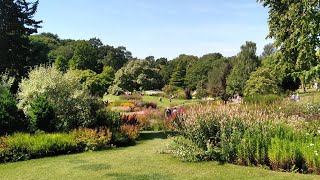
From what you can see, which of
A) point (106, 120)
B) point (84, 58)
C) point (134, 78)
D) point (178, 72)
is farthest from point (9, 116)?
point (84, 58)

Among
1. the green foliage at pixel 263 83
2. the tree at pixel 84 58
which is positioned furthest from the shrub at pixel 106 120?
the tree at pixel 84 58

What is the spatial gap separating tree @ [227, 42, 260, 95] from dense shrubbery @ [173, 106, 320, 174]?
36644 mm

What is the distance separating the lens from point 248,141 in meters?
9.55

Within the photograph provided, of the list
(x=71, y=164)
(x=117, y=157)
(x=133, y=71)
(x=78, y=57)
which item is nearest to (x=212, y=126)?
(x=117, y=157)

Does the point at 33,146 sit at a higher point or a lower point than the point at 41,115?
lower

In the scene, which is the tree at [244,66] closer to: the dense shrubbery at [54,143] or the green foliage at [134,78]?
the green foliage at [134,78]

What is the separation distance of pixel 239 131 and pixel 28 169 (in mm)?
6112

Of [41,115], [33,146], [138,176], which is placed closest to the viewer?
[138,176]

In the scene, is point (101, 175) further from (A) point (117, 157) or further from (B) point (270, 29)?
(B) point (270, 29)

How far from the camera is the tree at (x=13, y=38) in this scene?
21594mm

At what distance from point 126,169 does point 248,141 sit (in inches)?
133

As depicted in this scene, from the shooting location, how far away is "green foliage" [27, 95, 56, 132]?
13.9 meters

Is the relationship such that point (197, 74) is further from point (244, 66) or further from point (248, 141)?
point (248, 141)

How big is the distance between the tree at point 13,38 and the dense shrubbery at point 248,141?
14.6 metres
